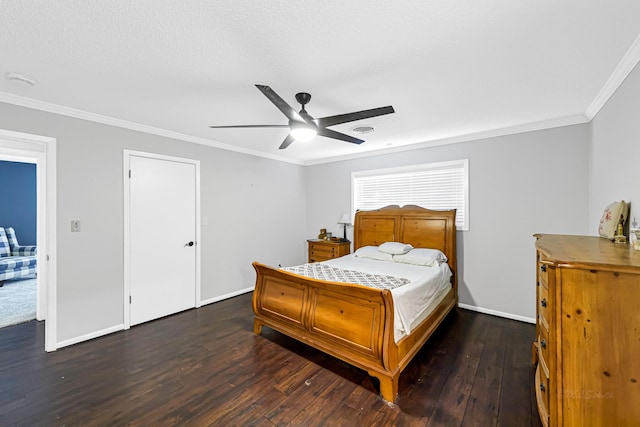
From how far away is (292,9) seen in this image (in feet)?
4.66

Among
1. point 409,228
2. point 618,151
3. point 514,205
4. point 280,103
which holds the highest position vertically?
point 280,103

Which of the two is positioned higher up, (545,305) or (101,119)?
(101,119)

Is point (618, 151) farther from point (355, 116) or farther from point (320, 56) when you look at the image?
point (320, 56)

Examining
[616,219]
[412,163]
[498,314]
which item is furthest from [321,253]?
[616,219]

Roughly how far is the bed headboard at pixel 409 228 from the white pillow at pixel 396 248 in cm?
27

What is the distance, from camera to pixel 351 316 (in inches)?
91.0

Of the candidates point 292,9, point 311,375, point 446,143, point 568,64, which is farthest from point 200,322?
point 568,64

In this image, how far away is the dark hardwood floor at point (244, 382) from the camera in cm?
189

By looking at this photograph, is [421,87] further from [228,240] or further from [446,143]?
[228,240]

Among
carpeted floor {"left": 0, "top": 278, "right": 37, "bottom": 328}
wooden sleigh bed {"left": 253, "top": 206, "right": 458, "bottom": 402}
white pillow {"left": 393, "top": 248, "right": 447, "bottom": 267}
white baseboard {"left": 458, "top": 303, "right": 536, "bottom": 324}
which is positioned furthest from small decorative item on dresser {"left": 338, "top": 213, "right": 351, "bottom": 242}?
carpeted floor {"left": 0, "top": 278, "right": 37, "bottom": 328}

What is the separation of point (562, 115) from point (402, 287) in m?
2.69

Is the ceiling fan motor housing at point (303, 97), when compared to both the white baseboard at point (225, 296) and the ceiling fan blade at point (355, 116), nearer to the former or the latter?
the ceiling fan blade at point (355, 116)

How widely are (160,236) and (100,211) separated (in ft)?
2.33

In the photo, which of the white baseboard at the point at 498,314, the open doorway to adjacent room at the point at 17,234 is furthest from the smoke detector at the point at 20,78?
the white baseboard at the point at 498,314
